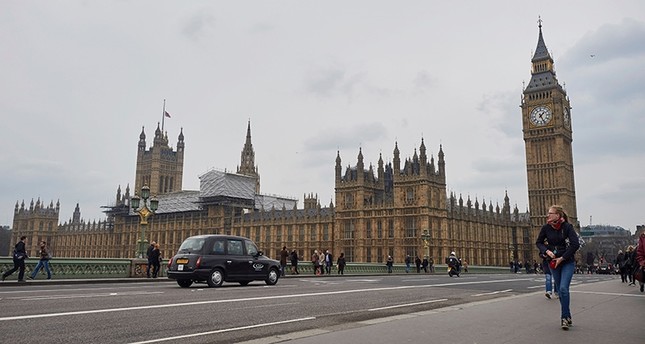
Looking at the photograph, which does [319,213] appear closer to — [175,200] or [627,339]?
[175,200]

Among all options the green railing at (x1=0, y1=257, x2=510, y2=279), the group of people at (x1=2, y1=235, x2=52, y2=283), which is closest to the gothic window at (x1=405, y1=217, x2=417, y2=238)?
the green railing at (x1=0, y1=257, x2=510, y2=279)

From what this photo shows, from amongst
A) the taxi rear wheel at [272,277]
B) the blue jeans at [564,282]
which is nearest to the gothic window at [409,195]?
the taxi rear wheel at [272,277]

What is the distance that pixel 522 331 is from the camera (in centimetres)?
753

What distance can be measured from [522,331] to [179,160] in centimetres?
14685

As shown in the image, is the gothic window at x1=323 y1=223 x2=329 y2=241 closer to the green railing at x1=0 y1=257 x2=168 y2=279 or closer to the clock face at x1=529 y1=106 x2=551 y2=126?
the clock face at x1=529 y1=106 x2=551 y2=126

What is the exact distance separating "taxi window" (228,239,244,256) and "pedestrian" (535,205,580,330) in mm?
11475

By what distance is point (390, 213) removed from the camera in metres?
67.1

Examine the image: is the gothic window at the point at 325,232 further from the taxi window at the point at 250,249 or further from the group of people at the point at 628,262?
the taxi window at the point at 250,249

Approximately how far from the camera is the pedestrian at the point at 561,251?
25.4 feet

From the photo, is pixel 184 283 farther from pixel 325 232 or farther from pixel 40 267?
pixel 325 232

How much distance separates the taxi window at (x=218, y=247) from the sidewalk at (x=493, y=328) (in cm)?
918

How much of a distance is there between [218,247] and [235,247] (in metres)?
0.72

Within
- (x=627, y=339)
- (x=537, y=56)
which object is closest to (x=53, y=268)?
(x=627, y=339)

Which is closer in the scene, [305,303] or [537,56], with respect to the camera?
[305,303]
